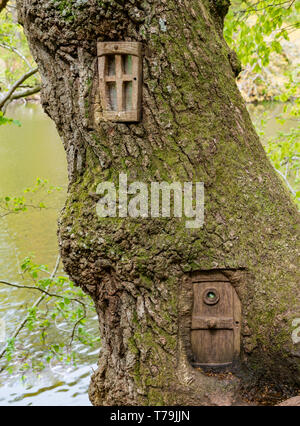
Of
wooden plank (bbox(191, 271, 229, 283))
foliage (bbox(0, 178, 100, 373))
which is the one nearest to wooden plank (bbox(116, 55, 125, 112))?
wooden plank (bbox(191, 271, 229, 283))

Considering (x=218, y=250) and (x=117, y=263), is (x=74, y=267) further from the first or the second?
(x=218, y=250)

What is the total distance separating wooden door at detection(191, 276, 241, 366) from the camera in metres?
2.30

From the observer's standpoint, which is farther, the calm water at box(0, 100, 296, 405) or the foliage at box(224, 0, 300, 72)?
the calm water at box(0, 100, 296, 405)

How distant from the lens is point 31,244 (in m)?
8.62

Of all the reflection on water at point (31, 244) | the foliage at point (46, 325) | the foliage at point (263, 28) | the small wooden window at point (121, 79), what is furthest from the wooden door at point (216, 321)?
the foliage at point (263, 28)

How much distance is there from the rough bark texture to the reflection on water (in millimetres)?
2756

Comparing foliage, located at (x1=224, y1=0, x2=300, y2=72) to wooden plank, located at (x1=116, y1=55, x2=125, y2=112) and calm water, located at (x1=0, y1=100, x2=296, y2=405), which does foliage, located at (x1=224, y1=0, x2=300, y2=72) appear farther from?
wooden plank, located at (x1=116, y1=55, x2=125, y2=112)

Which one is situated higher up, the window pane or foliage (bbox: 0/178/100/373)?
the window pane

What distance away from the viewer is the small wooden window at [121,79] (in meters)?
2.22

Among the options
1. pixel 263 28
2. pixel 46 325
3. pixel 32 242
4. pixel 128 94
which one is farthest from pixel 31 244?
pixel 128 94

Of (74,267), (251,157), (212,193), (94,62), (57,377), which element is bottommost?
(57,377)

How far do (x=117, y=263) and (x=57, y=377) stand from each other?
10.7ft
